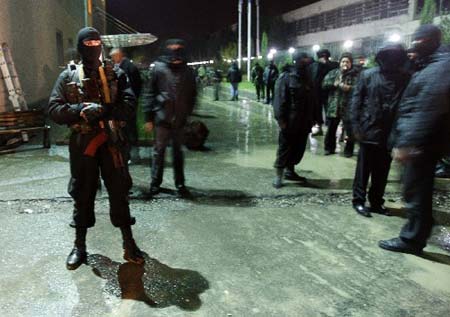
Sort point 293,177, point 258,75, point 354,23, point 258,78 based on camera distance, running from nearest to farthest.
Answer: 1. point 293,177
2. point 258,75
3. point 258,78
4. point 354,23

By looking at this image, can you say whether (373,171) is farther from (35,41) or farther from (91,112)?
(35,41)

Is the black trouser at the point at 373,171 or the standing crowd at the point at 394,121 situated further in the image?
the black trouser at the point at 373,171

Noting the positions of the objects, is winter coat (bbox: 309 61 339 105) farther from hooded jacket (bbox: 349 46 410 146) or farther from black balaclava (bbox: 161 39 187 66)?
black balaclava (bbox: 161 39 187 66)

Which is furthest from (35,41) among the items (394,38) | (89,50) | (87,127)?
(394,38)

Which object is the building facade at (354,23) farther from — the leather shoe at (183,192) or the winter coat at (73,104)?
the winter coat at (73,104)

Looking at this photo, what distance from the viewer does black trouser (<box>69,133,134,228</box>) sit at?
12.0 feet

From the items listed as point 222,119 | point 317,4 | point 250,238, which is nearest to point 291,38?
point 317,4

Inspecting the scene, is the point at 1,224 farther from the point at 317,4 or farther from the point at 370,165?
the point at 317,4

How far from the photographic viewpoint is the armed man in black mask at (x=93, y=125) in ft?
11.7

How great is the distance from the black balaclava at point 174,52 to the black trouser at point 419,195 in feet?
9.98

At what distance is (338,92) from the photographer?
8047 millimetres

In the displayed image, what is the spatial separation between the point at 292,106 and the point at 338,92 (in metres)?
A: 2.49

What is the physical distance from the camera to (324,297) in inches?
131

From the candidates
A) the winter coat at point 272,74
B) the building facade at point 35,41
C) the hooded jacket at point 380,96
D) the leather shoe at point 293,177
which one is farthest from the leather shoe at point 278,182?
the winter coat at point 272,74
